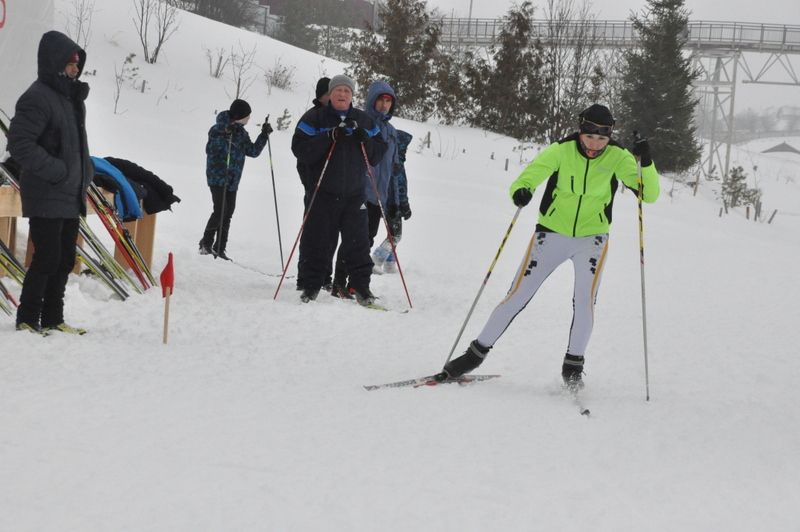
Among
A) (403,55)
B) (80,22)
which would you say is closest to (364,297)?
(80,22)

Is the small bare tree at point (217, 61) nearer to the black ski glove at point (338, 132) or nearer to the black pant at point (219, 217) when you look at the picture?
the black pant at point (219, 217)

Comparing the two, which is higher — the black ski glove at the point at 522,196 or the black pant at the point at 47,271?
the black ski glove at the point at 522,196

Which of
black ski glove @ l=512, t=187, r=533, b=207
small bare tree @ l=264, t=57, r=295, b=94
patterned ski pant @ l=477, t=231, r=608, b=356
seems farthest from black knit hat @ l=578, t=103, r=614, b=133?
small bare tree @ l=264, t=57, r=295, b=94

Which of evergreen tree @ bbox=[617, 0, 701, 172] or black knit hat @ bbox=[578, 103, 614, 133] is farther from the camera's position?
evergreen tree @ bbox=[617, 0, 701, 172]

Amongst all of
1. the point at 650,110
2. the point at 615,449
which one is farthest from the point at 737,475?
the point at 650,110

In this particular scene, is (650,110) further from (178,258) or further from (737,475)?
(737,475)

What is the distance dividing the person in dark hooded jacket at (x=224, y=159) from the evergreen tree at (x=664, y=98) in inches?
746

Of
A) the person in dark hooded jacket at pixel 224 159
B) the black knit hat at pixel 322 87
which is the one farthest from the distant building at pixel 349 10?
the black knit hat at pixel 322 87

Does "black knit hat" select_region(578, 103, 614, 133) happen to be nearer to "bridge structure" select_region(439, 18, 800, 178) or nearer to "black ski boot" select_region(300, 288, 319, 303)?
"black ski boot" select_region(300, 288, 319, 303)

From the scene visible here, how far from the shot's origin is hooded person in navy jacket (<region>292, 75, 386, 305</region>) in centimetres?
604

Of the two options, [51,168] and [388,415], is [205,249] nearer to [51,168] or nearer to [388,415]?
[51,168]

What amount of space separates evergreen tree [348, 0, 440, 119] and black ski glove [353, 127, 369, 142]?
15.8 m

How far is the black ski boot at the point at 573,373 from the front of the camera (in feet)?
13.9

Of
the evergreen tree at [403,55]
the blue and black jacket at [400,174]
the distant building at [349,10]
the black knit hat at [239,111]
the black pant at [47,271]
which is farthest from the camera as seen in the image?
the distant building at [349,10]
